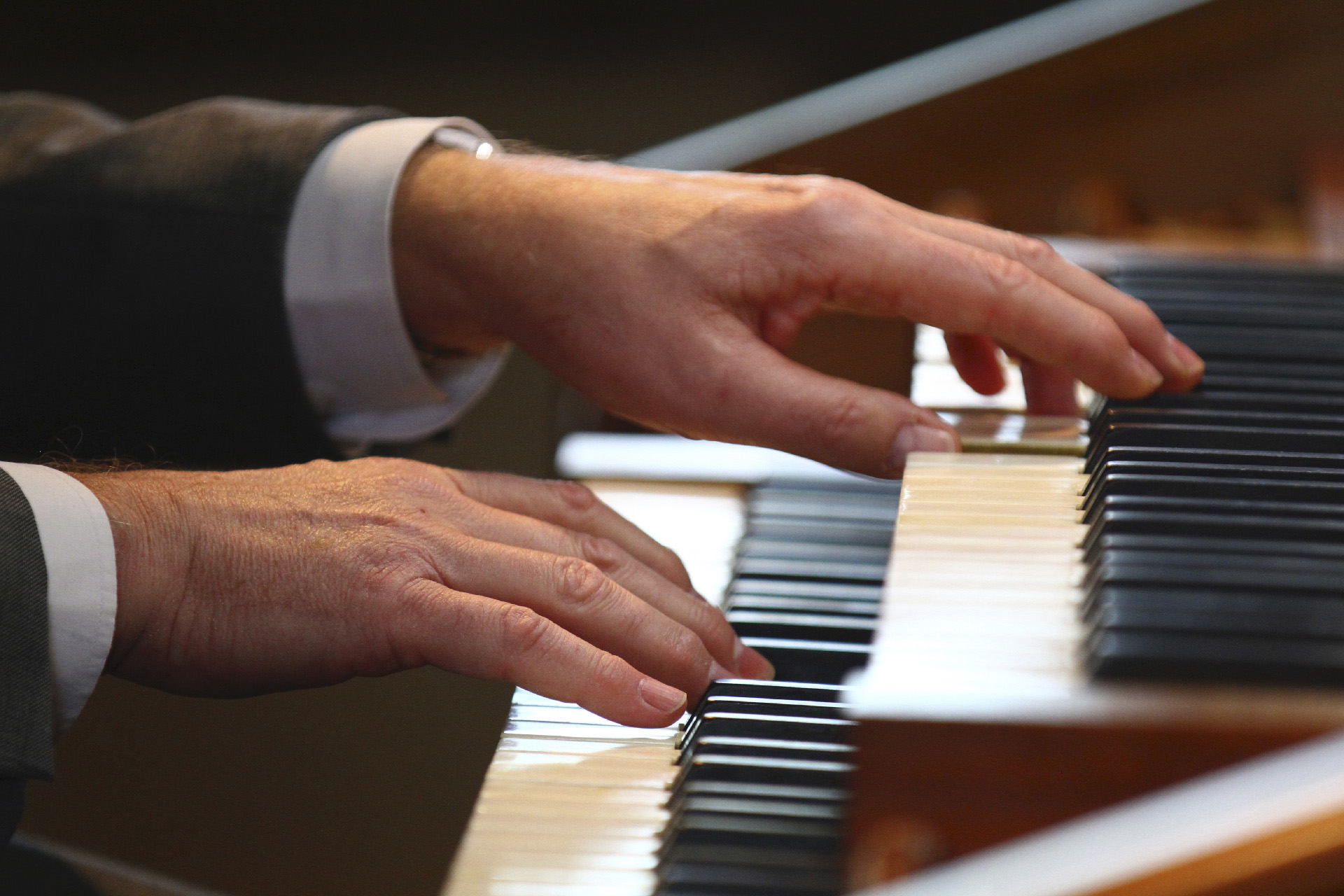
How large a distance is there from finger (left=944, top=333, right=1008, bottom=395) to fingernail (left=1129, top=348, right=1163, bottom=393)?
14cm

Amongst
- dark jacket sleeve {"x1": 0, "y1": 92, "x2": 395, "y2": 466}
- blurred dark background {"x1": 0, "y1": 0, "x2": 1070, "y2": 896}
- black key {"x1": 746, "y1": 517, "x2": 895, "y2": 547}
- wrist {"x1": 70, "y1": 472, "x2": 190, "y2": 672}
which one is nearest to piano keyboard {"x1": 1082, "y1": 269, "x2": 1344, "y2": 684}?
black key {"x1": 746, "y1": 517, "x2": 895, "y2": 547}

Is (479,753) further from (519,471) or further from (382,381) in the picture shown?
(519,471)

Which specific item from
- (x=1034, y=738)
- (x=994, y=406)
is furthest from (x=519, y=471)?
(x=1034, y=738)

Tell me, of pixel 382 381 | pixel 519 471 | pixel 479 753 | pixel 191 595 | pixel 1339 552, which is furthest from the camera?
pixel 519 471

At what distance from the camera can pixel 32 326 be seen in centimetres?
115

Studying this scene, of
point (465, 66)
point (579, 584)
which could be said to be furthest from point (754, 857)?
point (465, 66)

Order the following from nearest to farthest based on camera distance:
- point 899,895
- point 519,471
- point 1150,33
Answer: point 899,895
point 1150,33
point 519,471

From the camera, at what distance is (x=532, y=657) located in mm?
748

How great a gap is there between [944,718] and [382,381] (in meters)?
0.79

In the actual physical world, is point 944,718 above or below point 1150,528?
below

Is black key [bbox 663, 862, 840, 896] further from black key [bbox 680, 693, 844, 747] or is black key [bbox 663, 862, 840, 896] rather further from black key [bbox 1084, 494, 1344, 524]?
black key [bbox 1084, 494, 1344, 524]

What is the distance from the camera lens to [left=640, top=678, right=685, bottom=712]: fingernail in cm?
74

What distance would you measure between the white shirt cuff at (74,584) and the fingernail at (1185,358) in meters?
0.73

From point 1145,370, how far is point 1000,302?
114 millimetres
